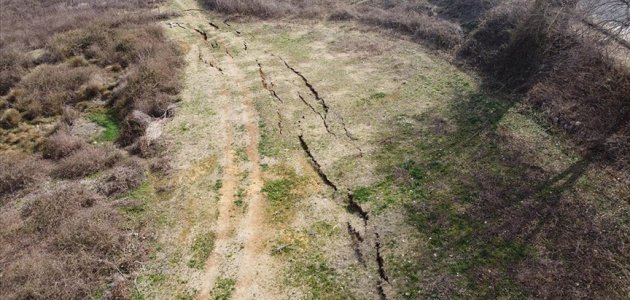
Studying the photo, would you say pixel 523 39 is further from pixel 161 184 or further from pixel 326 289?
pixel 161 184

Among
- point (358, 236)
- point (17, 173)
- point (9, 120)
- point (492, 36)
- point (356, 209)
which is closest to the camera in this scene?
point (358, 236)

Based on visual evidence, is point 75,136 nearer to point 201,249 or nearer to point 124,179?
point 124,179

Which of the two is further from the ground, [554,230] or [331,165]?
[554,230]

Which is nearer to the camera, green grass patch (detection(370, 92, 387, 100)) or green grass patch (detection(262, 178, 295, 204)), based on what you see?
green grass patch (detection(262, 178, 295, 204))

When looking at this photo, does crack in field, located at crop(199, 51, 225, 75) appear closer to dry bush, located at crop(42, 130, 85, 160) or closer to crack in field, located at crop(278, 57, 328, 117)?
crack in field, located at crop(278, 57, 328, 117)

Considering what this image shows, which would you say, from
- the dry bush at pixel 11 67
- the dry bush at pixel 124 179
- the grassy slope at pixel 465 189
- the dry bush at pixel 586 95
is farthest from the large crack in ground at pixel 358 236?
the dry bush at pixel 11 67

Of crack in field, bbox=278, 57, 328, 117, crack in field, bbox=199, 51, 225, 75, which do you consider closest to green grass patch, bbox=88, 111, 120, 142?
crack in field, bbox=199, 51, 225, 75

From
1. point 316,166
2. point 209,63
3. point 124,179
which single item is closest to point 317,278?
point 316,166

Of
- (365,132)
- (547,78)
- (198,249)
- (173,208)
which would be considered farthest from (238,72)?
(547,78)
